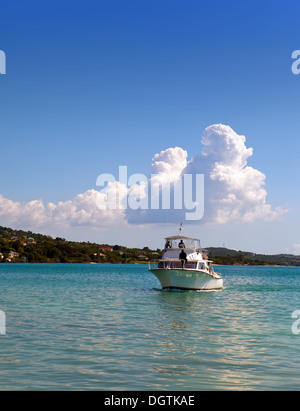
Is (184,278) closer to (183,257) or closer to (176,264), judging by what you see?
(176,264)

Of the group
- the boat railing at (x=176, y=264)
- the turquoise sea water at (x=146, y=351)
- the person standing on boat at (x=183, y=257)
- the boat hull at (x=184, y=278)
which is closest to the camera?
the turquoise sea water at (x=146, y=351)

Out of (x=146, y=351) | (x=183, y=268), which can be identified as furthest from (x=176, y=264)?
(x=146, y=351)

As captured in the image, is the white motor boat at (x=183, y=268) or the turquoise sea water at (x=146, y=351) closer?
the turquoise sea water at (x=146, y=351)

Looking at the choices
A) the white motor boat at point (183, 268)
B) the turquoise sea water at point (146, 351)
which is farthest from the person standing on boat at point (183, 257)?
the turquoise sea water at point (146, 351)

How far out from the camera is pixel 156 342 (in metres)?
23.3

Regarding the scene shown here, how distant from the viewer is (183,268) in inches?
2179

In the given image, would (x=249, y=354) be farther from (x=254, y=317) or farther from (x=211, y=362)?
(x=254, y=317)

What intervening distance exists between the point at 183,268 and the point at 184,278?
116 cm

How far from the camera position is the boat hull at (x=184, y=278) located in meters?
55.1

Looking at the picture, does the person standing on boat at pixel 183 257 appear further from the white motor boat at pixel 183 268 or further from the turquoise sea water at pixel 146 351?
the turquoise sea water at pixel 146 351

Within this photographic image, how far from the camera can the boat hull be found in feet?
181

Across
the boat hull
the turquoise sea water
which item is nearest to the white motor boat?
the boat hull
